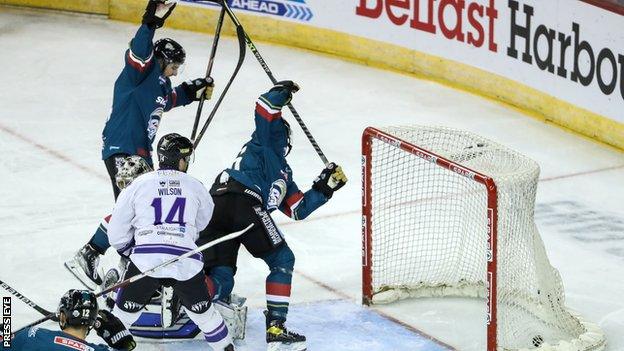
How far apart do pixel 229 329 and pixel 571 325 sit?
1.72 metres

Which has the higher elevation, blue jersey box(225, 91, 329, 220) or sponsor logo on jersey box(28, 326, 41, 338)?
blue jersey box(225, 91, 329, 220)

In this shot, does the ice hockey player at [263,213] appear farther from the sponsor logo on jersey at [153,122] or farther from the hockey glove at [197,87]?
the hockey glove at [197,87]

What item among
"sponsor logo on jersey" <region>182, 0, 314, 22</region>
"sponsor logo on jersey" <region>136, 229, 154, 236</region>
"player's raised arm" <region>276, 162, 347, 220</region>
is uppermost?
"sponsor logo on jersey" <region>182, 0, 314, 22</region>

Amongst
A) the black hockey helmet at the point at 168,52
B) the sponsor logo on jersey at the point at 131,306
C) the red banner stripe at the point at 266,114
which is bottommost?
the sponsor logo on jersey at the point at 131,306

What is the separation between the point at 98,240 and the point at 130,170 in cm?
54

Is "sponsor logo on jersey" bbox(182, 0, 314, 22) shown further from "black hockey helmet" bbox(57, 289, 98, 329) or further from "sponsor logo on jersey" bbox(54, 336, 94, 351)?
"sponsor logo on jersey" bbox(54, 336, 94, 351)

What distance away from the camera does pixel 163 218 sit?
252 inches

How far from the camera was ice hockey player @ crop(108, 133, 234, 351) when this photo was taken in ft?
21.0

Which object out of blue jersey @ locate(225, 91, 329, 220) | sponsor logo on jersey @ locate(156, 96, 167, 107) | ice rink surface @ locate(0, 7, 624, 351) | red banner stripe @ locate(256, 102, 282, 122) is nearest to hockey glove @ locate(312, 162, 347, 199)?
blue jersey @ locate(225, 91, 329, 220)

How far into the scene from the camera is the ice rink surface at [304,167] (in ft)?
24.7

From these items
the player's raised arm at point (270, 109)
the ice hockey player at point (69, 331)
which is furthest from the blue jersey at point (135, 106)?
the ice hockey player at point (69, 331)

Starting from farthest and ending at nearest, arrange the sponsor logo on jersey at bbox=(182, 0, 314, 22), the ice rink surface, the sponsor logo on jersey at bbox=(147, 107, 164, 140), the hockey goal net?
the sponsor logo on jersey at bbox=(182, 0, 314, 22) < the sponsor logo on jersey at bbox=(147, 107, 164, 140) < the ice rink surface < the hockey goal net

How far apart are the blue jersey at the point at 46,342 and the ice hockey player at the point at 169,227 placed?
0.96 m

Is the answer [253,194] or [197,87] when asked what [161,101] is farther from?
[253,194]
